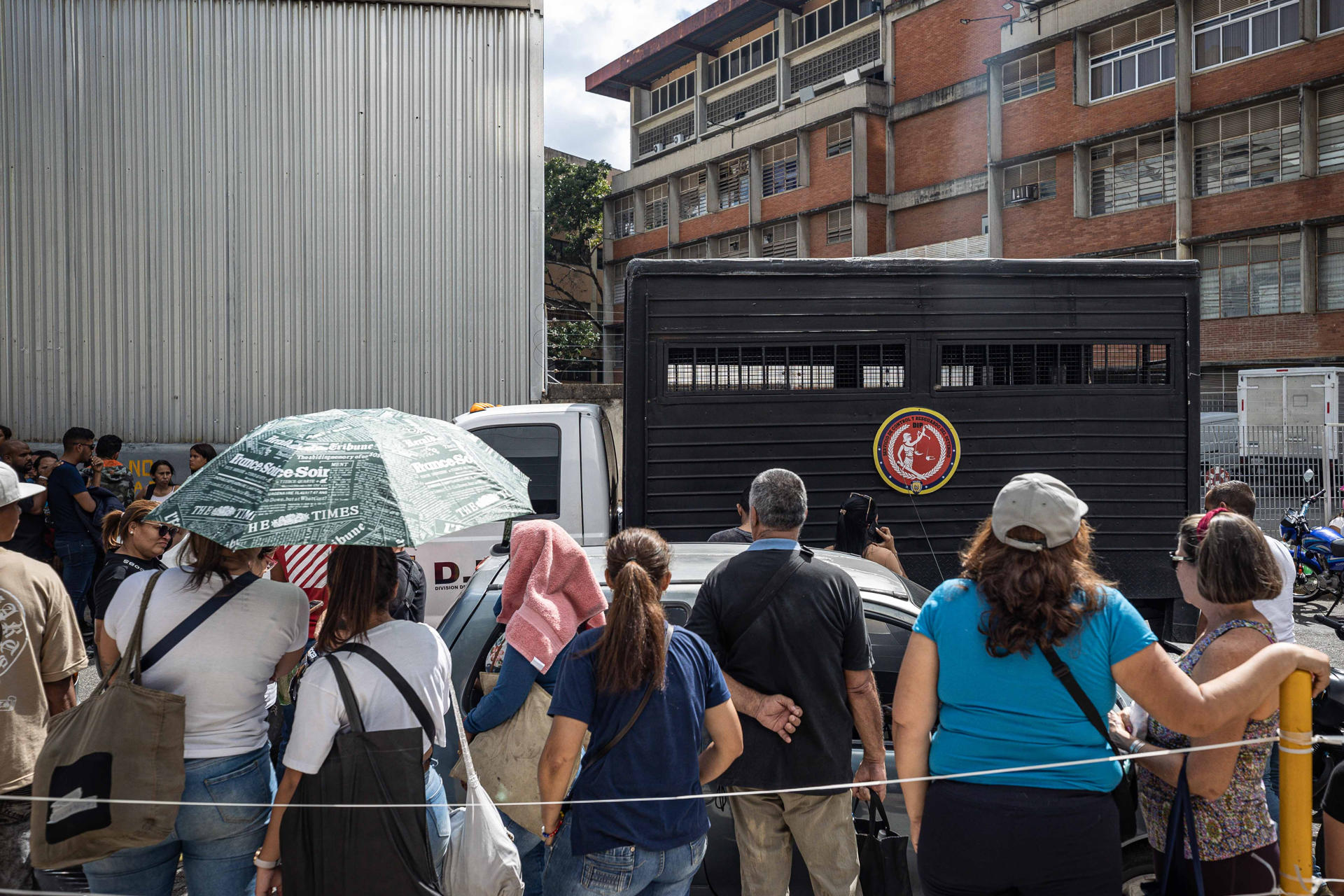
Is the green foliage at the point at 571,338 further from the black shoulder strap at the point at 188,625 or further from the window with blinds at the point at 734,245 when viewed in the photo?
the black shoulder strap at the point at 188,625

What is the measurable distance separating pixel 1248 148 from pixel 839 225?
13.9m

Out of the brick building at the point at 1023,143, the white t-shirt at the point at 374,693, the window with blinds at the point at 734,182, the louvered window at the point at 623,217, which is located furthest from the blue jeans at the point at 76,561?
the louvered window at the point at 623,217

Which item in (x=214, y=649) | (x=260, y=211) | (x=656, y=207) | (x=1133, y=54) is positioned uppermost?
(x=1133, y=54)

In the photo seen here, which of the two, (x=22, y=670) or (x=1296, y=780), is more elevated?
(x=22, y=670)

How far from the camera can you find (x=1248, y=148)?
2517 cm

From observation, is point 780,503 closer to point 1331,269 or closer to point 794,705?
point 794,705

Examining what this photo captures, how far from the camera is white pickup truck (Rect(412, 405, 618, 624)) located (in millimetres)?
6586

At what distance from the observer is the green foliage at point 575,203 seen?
128ft

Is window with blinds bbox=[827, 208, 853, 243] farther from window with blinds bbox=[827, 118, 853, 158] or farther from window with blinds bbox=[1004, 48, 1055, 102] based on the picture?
window with blinds bbox=[1004, 48, 1055, 102]

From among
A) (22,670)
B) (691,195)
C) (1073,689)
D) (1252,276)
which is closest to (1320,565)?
(1073,689)

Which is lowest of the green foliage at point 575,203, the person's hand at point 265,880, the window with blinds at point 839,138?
the person's hand at point 265,880

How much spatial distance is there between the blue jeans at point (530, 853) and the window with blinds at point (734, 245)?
121 ft

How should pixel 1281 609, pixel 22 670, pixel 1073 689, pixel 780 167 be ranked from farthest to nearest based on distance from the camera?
pixel 780 167 → pixel 1281 609 → pixel 22 670 → pixel 1073 689

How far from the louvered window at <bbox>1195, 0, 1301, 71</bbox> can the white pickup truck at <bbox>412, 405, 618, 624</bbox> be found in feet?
83.1
